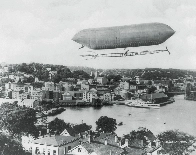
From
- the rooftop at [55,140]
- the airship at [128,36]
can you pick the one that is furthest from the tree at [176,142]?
the airship at [128,36]

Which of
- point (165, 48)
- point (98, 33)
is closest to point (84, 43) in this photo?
point (98, 33)

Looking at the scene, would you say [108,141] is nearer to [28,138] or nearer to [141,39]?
[28,138]

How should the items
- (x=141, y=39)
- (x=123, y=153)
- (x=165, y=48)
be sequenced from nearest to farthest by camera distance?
(x=141, y=39)
(x=165, y=48)
(x=123, y=153)

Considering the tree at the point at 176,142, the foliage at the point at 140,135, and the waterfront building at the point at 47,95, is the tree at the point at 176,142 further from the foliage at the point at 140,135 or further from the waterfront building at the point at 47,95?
the waterfront building at the point at 47,95

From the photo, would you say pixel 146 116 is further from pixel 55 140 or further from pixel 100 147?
pixel 55 140

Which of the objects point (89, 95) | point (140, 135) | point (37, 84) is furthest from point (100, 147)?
point (37, 84)
